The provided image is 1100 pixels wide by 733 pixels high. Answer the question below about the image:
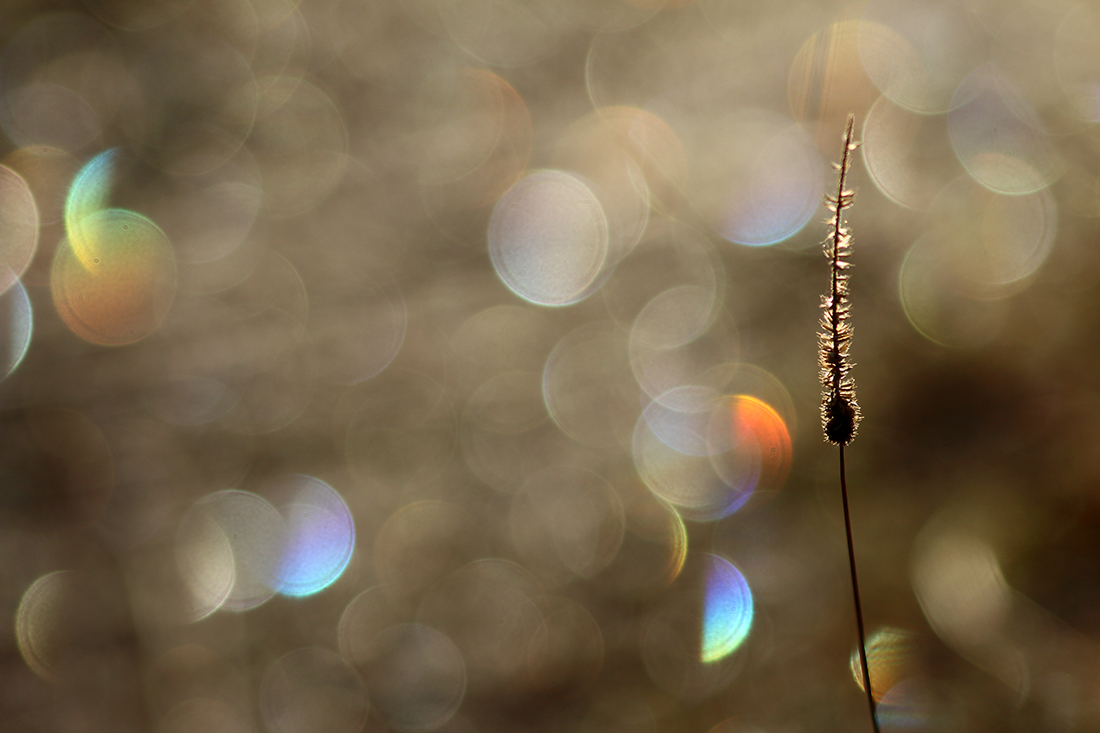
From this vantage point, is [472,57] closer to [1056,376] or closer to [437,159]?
[437,159]

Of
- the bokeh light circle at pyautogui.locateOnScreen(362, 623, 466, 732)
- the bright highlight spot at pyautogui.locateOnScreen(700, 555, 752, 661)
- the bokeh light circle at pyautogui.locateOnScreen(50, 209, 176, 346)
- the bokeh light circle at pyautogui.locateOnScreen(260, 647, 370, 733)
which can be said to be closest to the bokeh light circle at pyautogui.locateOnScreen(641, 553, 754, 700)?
the bright highlight spot at pyautogui.locateOnScreen(700, 555, 752, 661)

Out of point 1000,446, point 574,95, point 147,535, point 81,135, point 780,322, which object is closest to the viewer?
point 1000,446

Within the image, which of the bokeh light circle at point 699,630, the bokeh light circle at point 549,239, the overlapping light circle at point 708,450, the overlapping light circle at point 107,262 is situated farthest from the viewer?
the overlapping light circle at point 107,262

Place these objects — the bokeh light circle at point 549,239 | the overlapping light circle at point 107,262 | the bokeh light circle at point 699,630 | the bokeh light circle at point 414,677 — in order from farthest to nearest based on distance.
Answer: the overlapping light circle at point 107,262 → the bokeh light circle at point 549,239 → the bokeh light circle at point 414,677 → the bokeh light circle at point 699,630

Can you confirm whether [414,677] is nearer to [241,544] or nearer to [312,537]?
[312,537]

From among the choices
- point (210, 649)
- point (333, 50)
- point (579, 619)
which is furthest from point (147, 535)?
point (333, 50)

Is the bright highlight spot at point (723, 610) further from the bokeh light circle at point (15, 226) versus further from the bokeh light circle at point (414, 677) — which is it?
the bokeh light circle at point (15, 226)

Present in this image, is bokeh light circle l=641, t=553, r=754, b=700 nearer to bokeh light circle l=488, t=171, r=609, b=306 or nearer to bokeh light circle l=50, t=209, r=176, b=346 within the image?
bokeh light circle l=488, t=171, r=609, b=306

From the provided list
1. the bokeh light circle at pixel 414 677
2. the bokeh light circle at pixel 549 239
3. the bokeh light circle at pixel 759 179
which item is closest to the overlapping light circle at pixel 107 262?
the bokeh light circle at pixel 549 239
